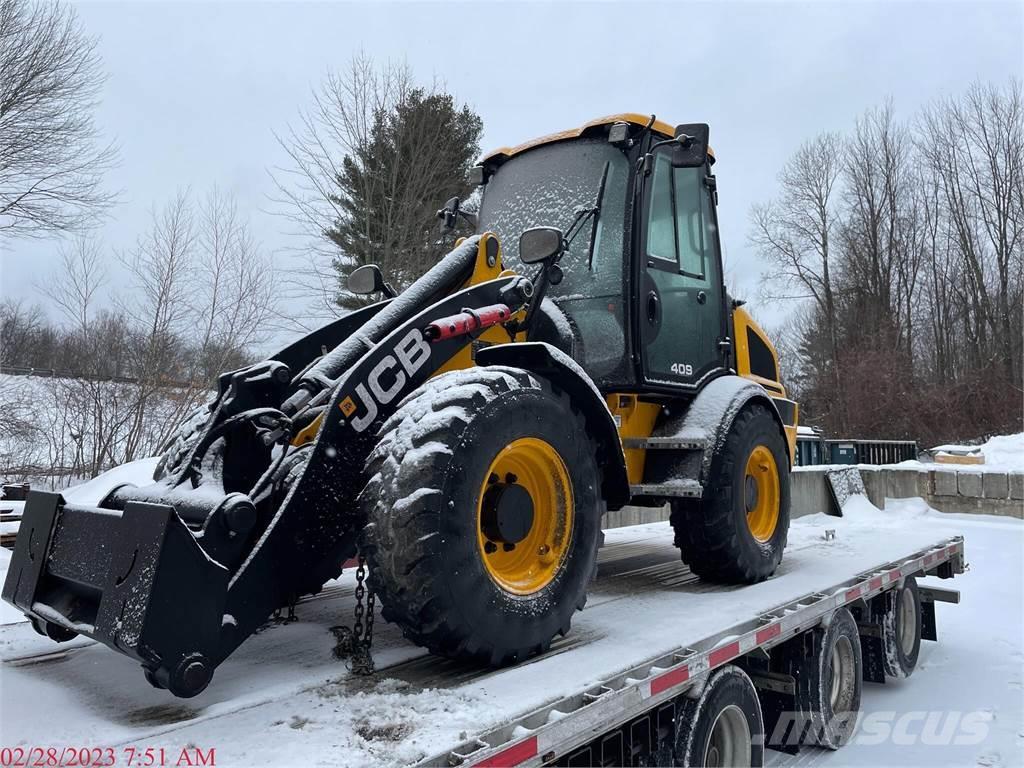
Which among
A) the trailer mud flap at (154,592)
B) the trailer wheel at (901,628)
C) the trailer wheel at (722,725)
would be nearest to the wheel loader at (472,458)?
the trailer mud flap at (154,592)

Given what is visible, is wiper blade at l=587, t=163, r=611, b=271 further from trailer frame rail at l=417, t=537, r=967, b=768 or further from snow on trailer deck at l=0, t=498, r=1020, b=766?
trailer frame rail at l=417, t=537, r=967, b=768

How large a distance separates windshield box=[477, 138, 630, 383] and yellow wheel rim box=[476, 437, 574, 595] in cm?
132

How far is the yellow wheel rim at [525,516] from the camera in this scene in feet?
9.59

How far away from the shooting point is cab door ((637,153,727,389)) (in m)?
4.47

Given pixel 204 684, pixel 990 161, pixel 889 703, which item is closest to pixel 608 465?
pixel 204 684

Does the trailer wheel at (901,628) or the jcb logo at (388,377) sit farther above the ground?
the jcb logo at (388,377)

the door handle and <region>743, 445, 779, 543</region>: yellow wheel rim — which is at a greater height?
the door handle

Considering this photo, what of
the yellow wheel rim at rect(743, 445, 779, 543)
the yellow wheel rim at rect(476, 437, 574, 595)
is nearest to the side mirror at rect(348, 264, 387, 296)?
the yellow wheel rim at rect(476, 437, 574, 595)

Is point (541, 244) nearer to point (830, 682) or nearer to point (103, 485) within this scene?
point (103, 485)

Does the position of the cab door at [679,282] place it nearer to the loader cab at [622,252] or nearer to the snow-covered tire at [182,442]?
the loader cab at [622,252]

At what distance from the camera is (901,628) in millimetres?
5766

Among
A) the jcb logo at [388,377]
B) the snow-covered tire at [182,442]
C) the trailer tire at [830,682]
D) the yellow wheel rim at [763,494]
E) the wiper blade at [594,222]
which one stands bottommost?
the trailer tire at [830,682]

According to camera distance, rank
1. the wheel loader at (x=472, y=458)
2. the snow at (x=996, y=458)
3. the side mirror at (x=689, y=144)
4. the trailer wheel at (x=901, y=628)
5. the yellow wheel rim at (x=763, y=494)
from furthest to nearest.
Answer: the snow at (x=996, y=458)
the trailer wheel at (x=901, y=628)
the yellow wheel rim at (x=763, y=494)
the side mirror at (x=689, y=144)
the wheel loader at (x=472, y=458)

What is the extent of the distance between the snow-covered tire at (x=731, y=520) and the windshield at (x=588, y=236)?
2.64ft
